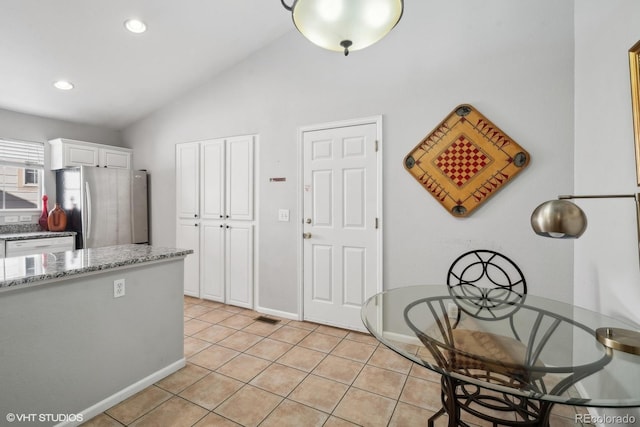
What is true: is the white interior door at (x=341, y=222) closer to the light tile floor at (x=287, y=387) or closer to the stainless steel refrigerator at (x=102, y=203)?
the light tile floor at (x=287, y=387)

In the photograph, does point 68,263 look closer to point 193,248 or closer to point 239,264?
point 239,264

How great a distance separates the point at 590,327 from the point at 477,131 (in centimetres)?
159

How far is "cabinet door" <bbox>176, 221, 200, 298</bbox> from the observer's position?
3942mm

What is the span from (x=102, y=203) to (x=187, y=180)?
1.12m

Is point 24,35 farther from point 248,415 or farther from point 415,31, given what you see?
point 248,415

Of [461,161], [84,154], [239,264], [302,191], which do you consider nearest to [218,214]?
[239,264]

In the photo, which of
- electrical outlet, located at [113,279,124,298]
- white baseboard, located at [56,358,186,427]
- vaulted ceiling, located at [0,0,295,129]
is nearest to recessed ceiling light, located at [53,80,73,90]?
vaulted ceiling, located at [0,0,295,129]

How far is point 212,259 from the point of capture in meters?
3.82

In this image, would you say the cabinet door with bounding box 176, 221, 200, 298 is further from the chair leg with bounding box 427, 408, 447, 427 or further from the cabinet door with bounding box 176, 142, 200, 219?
the chair leg with bounding box 427, 408, 447, 427

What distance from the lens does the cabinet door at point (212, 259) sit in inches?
147

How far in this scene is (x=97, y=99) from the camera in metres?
3.77

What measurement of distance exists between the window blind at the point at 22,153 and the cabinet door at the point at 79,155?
0.38 m

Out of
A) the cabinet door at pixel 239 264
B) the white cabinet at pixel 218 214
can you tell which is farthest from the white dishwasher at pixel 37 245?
the cabinet door at pixel 239 264

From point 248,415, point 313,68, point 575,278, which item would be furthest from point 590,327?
point 313,68
